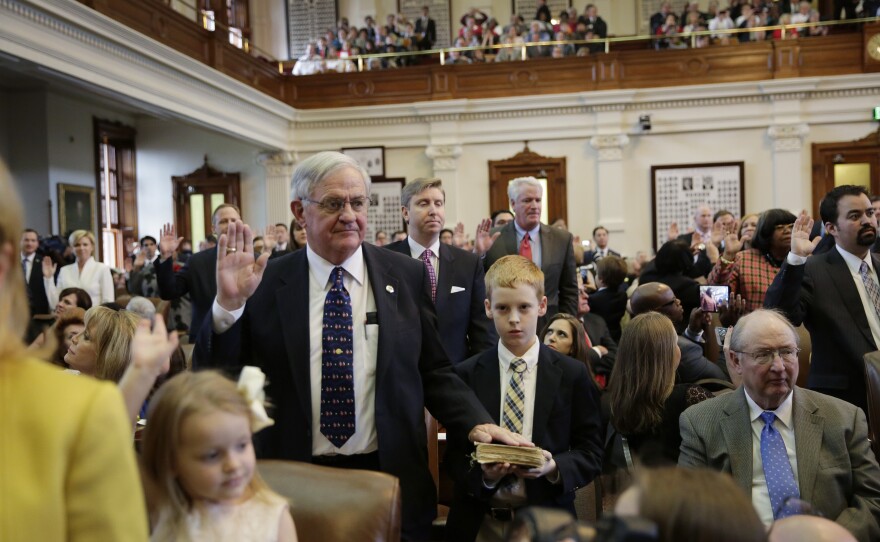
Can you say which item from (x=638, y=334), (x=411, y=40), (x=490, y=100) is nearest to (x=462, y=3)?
(x=411, y=40)

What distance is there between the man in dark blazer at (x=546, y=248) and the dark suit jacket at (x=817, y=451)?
207 centimetres

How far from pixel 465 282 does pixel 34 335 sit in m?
3.65

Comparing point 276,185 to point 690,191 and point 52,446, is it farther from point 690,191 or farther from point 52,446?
point 52,446

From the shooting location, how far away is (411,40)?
14.2 m

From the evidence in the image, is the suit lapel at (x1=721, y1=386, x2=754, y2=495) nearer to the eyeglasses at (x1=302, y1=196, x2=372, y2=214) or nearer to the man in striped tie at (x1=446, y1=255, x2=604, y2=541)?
the man in striped tie at (x1=446, y1=255, x2=604, y2=541)

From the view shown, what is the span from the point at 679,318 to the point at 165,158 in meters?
12.6

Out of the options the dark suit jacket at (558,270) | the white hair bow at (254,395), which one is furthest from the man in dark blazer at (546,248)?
the white hair bow at (254,395)

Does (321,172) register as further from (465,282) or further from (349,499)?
(465,282)

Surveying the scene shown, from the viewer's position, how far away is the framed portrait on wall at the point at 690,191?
1255 centimetres

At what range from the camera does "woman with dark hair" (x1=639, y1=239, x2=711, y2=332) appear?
4.99 metres

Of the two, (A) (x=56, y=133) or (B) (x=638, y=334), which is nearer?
(B) (x=638, y=334)

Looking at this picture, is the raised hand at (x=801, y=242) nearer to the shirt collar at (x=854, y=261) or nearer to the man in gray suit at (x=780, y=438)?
the shirt collar at (x=854, y=261)

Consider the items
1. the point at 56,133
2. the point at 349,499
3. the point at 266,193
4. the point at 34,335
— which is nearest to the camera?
the point at 349,499

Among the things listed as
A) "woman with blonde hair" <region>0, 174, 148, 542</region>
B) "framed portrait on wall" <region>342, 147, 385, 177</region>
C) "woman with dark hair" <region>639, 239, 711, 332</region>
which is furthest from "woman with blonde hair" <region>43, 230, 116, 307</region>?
"framed portrait on wall" <region>342, 147, 385, 177</region>
